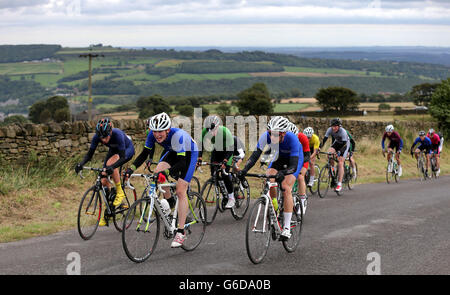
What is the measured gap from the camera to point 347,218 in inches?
469

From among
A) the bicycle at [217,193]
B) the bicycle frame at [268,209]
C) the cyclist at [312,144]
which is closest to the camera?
the bicycle frame at [268,209]

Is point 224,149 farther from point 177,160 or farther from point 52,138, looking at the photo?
point 52,138

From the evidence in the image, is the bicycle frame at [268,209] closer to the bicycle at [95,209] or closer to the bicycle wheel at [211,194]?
the bicycle at [95,209]

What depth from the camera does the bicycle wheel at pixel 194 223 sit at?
8469 mm

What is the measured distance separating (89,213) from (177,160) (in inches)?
77.6

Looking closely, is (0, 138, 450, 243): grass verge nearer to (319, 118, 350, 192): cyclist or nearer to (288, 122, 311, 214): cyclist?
(319, 118, 350, 192): cyclist

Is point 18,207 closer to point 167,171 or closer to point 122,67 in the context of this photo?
point 167,171

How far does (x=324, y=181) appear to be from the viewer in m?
15.8

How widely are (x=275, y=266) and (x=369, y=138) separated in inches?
1069

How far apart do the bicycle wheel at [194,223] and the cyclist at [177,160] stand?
343mm

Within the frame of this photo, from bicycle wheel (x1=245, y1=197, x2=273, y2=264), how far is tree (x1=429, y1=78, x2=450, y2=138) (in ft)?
147

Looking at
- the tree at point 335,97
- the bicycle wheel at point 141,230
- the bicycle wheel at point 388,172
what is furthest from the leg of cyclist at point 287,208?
the tree at point 335,97

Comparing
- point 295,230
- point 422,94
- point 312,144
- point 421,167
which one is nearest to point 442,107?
point 421,167

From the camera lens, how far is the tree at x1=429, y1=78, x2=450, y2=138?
51.0 metres
